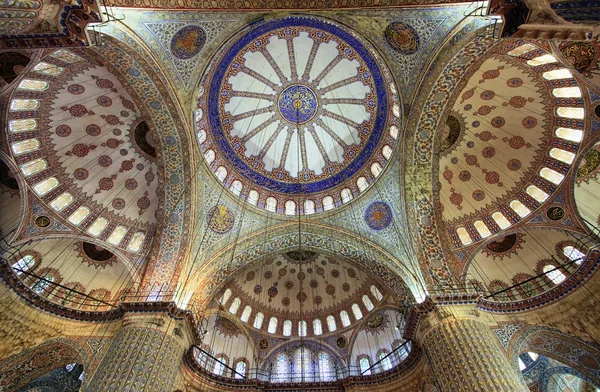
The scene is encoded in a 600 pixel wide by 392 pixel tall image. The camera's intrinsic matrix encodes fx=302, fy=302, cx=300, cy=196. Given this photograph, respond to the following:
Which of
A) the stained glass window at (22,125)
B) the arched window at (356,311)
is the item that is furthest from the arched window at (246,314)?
the stained glass window at (22,125)

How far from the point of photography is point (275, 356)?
1380cm

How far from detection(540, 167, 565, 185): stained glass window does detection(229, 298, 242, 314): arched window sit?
43.8 ft

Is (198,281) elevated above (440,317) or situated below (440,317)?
above

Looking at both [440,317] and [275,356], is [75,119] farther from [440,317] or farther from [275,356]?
[440,317]

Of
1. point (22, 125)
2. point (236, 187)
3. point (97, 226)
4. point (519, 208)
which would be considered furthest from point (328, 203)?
point (22, 125)

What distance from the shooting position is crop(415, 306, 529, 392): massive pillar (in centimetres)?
→ 726

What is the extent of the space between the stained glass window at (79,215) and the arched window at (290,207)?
7.57 metres

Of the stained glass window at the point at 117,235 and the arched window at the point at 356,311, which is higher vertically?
the stained glass window at the point at 117,235

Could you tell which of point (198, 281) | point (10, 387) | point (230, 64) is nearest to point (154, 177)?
point (198, 281)

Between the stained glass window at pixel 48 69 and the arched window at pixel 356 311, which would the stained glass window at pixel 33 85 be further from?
the arched window at pixel 356 311

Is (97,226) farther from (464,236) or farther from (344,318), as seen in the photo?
(464,236)

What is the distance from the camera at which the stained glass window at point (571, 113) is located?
31.8 ft

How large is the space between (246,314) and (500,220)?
1152 cm

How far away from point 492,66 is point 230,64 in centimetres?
921
